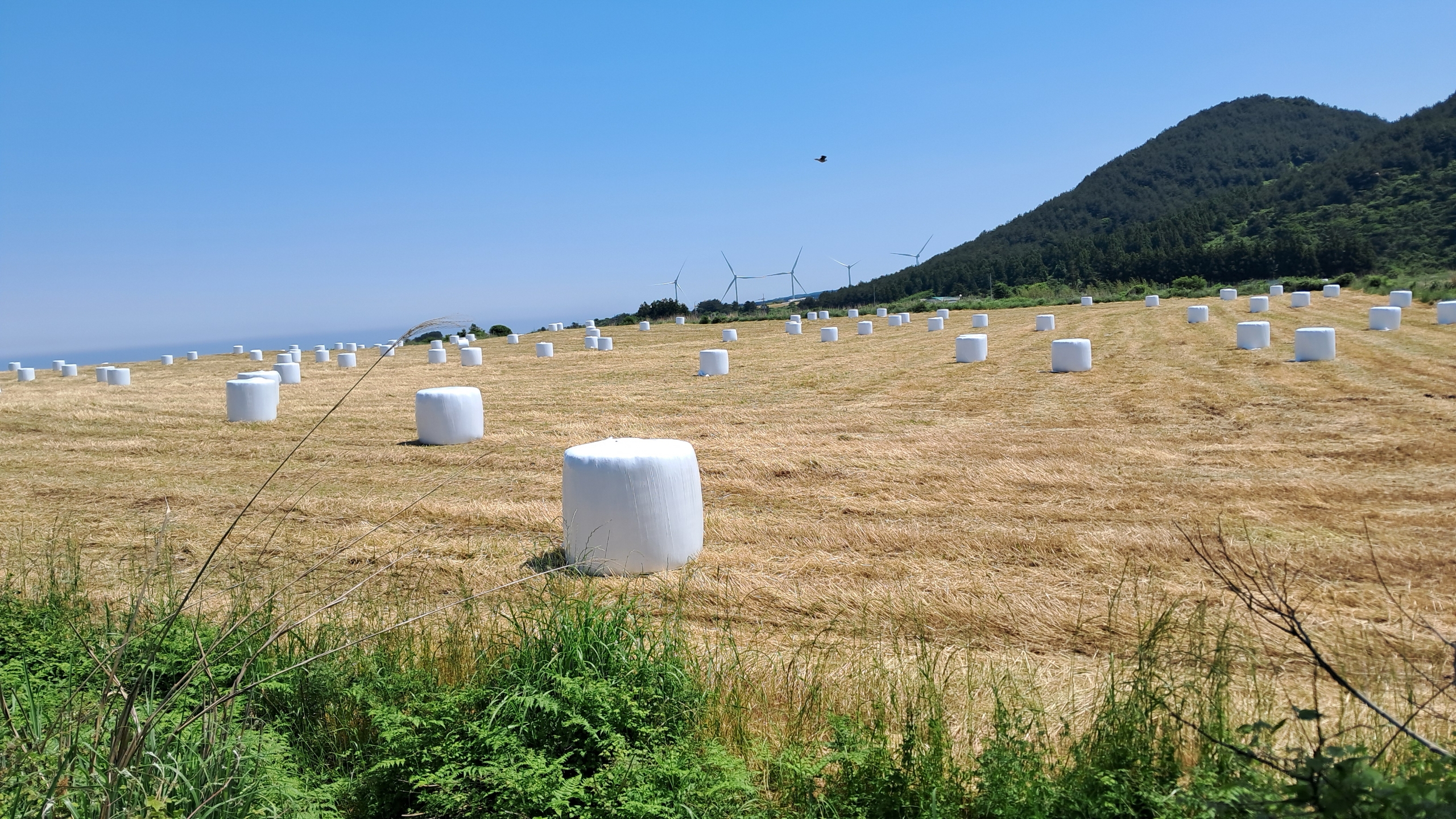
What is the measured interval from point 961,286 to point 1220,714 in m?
97.6

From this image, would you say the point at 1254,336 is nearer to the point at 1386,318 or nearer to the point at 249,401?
the point at 1386,318

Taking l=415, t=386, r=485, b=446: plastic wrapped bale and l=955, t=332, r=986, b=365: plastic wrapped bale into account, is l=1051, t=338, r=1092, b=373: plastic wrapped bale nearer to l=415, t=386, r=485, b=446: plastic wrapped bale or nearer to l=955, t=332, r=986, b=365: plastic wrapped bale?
l=955, t=332, r=986, b=365: plastic wrapped bale

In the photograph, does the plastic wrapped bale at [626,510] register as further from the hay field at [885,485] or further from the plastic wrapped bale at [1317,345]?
the plastic wrapped bale at [1317,345]

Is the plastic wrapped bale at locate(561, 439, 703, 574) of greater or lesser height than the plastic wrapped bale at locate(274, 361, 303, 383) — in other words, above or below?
below

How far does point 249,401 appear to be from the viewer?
1669 centimetres

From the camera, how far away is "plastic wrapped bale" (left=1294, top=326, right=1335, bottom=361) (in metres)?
19.0

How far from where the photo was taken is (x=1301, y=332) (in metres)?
19.3

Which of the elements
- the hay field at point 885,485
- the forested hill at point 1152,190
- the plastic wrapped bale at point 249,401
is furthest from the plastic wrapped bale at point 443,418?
the forested hill at point 1152,190

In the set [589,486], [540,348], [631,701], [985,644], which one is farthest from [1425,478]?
[540,348]

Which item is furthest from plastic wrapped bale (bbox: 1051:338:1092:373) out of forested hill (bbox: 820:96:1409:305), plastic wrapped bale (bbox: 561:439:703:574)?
forested hill (bbox: 820:96:1409:305)

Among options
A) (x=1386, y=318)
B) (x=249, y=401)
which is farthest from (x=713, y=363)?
(x=1386, y=318)

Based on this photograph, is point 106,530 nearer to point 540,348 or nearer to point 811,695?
point 811,695

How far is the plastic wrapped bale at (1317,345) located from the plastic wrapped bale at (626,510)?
674 inches

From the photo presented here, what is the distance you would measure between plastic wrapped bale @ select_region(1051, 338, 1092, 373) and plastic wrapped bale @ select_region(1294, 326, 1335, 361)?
13.3ft
